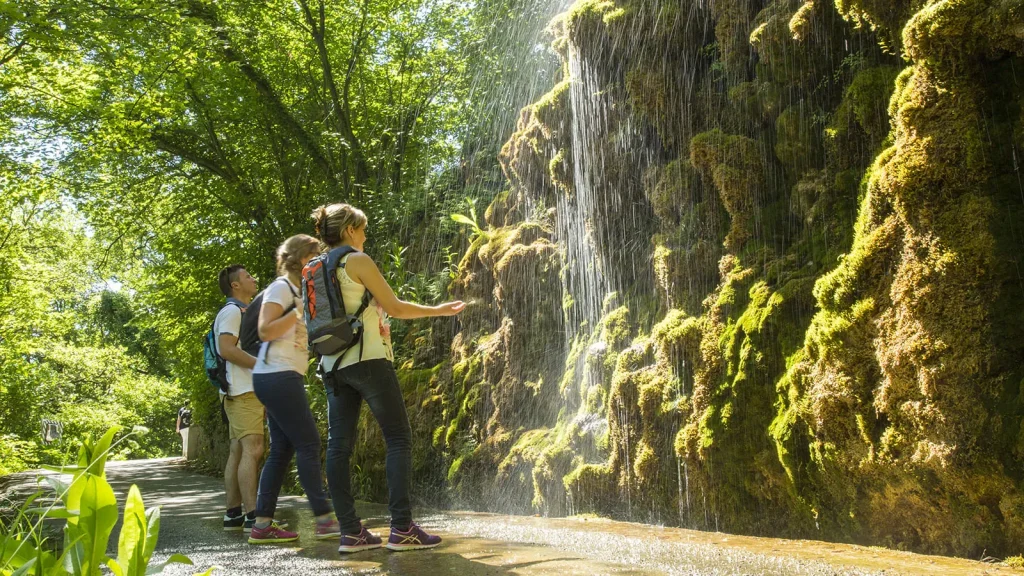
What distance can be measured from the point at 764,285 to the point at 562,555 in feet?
9.55

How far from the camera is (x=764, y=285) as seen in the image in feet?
21.5

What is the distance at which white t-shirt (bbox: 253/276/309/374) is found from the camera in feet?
17.9

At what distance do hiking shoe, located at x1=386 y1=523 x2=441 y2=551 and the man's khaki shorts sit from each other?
2154 mm

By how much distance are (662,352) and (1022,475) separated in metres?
3.24

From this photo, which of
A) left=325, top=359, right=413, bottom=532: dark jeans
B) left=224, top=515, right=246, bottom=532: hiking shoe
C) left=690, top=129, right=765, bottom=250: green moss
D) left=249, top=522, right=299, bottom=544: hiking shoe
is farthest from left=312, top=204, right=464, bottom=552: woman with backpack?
left=690, top=129, right=765, bottom=250: green moss

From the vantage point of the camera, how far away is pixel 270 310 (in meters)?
5.39

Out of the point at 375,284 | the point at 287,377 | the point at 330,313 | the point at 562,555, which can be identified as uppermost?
the point at 375,284

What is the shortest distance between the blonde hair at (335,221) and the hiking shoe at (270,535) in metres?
2.09

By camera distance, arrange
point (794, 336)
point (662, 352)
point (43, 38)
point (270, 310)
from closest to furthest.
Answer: point (270, 310) < point (794, 336) < point (662, 352) < point (43, 38)

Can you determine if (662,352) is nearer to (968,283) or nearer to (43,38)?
(968,283)

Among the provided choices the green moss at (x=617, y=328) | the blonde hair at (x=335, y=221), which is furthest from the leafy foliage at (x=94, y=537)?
the green moss at (x=617, y=328)

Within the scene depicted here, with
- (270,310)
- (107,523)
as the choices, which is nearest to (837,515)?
(270,310)

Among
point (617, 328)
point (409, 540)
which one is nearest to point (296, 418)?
point (409, 540)

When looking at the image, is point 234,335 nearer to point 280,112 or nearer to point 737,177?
point 737,177
